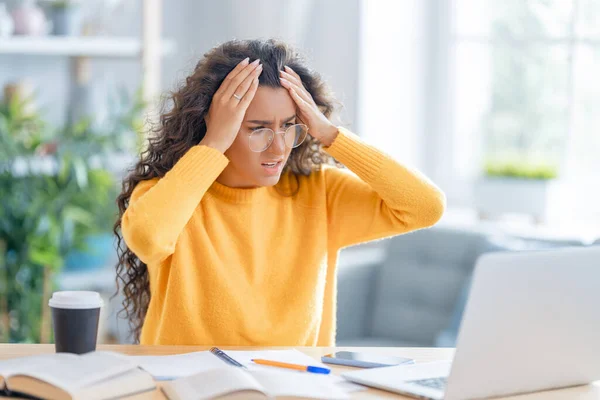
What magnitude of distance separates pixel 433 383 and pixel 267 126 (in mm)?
633

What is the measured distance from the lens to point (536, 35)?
340cm

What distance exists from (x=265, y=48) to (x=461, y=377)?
0.85 m

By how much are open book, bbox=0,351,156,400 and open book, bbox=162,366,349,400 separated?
5cm

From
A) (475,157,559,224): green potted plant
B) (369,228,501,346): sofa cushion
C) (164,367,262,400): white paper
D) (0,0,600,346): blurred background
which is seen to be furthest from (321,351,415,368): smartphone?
(475,157,559,224): green potted plant

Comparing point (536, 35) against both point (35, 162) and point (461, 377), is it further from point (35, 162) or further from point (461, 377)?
point (461, 377)

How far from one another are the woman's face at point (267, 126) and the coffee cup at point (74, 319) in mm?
454

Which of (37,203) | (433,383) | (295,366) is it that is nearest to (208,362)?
(295,366)

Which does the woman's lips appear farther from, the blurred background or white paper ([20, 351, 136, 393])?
the blurred background

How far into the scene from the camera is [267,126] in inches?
67.4

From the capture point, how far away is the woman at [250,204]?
1688 mm

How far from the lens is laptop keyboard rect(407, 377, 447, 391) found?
50.2 inches

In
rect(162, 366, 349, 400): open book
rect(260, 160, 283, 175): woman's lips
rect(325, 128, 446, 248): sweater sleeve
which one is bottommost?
rect(162, 366, 349, 400): open book

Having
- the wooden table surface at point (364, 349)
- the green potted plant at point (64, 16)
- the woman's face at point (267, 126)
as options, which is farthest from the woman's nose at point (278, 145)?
the green potted plant at point (64, 16)

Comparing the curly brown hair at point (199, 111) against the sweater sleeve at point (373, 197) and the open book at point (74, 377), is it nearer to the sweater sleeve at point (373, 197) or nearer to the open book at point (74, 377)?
the sweater sleeve at point (373, 197)
